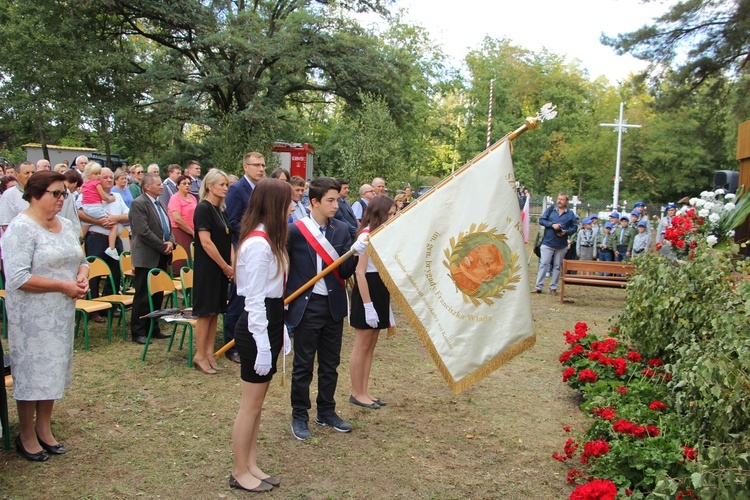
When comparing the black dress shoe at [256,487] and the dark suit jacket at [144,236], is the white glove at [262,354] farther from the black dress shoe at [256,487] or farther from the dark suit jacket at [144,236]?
the dark suit jacket at [144,236]

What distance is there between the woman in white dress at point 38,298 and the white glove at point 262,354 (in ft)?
4.61

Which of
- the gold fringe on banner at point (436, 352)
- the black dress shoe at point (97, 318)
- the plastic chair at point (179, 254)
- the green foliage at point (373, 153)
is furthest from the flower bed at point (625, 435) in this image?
the green foliage at point (373, 153)

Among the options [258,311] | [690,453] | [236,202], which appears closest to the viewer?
[690,453]

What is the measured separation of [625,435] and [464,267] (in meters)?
1.54

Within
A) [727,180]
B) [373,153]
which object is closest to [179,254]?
[373,153]

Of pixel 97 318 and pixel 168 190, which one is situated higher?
pixel 168 190

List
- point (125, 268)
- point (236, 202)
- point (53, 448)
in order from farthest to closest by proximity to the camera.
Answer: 1. point (125, 268)
2. point (236, 202)
3. point (53, 448)

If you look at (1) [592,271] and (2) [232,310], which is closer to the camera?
(2) [232,310]

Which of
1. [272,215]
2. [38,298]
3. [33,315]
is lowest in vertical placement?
[33,315]

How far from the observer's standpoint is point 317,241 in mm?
4734

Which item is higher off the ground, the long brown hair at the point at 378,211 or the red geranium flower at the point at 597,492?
the long brown hair at the point at 378,211

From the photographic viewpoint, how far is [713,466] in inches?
117

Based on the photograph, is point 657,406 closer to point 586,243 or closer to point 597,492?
point 597,492

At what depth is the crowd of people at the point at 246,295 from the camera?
153 inches
